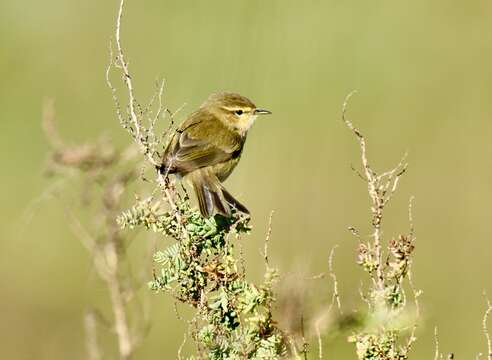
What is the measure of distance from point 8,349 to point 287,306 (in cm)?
481

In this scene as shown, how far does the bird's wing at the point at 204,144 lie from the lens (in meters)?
5.17

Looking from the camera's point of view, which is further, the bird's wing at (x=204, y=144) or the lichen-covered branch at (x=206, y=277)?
the bird's wing at (x=204, y=144)

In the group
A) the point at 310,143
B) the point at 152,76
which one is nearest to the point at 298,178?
the point at 310,143

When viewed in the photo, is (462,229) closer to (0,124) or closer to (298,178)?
(298,178)

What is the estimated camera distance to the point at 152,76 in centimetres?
1124

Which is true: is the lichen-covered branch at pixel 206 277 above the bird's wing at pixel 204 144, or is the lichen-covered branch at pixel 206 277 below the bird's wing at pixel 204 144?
below

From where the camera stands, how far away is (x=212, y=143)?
5594 millimetres

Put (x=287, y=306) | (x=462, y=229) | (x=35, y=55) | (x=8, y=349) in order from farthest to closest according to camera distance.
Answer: (x=35, y=55) < (x=462, y=229) < (x=8, y=349) < (x=287, y=306)

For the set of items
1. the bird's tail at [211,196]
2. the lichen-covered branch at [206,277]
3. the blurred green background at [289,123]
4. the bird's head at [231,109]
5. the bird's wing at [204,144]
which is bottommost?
the lichen-covered branch at [206,277]

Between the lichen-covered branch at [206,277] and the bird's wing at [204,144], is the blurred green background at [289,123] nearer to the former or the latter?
the bird's wing at [204,144]

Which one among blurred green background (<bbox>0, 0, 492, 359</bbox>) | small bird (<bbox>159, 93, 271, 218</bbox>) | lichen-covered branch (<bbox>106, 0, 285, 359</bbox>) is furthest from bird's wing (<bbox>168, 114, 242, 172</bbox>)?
blurred green background (<bbox>0, 0, 492, 359</bbox>)

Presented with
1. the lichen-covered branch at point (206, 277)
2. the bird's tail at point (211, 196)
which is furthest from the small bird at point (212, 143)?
the lichen-covered branch at point (206, 277)

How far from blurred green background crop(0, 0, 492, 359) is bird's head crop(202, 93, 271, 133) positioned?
1671mm

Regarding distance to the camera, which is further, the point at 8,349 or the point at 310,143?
the point at 310,143
